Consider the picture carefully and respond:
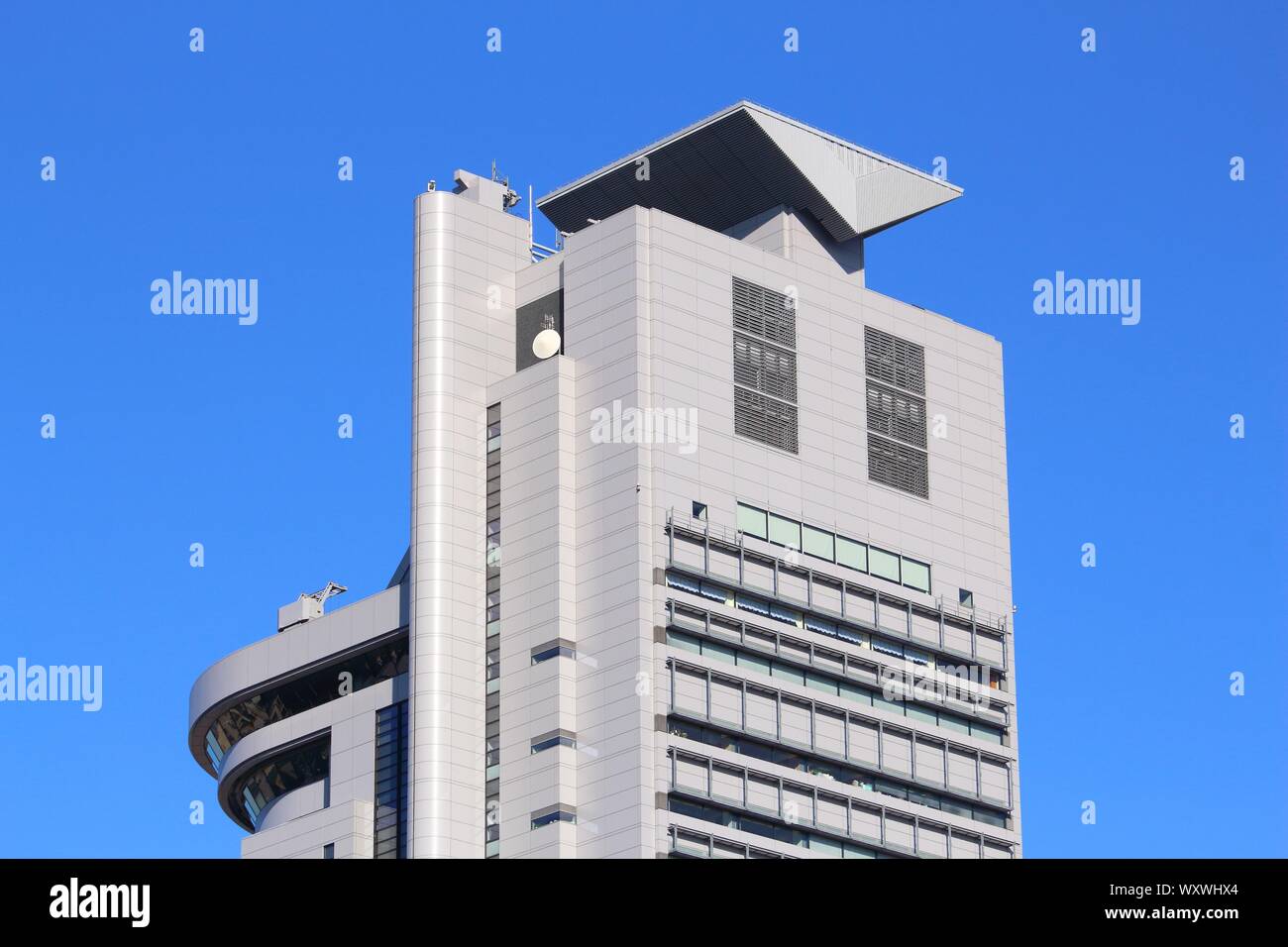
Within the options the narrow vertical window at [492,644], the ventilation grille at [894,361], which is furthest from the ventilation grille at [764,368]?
the narrow vertical window at [492,644]

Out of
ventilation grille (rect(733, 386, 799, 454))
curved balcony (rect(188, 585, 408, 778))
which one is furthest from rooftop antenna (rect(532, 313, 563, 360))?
curved balcony (rect(188, 585, 408, 778))

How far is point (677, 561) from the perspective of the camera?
Result: 142m

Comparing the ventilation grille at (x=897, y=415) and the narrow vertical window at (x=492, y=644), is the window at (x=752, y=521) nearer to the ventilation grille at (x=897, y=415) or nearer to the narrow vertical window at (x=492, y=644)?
the ventilation grille at (x=897, y=415)

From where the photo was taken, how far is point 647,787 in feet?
445

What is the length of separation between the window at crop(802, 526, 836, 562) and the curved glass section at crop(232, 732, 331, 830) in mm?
31243

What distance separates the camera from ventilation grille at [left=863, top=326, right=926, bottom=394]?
158 m

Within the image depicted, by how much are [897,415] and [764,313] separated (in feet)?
38.9

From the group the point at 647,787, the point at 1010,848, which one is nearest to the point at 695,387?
the point at 647,787

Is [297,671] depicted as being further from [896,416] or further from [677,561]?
Answer: [896,416]

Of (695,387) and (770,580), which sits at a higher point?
(695,387)

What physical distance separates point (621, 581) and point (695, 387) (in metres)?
13.3

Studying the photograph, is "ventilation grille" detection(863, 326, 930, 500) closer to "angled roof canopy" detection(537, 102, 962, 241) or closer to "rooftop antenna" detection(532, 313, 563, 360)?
"angled roof canopy" detection(537, 102, 962, 241)
